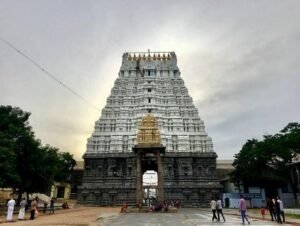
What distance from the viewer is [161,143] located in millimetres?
49344

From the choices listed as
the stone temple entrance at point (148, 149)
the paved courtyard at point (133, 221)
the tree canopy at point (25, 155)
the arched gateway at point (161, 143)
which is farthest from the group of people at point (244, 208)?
the arched gateway at point (161, 143)

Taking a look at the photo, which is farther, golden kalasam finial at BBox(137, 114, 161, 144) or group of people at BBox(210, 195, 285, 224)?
golden kalasam finial at BBox(137, 114, 161, 144)

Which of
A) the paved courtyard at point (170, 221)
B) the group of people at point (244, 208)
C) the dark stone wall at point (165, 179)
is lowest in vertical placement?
the paved courtyard at point (170, 221)

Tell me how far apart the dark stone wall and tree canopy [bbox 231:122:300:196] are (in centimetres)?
563

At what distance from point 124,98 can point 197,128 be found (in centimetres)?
1605

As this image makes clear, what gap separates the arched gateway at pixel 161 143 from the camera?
2051 inches

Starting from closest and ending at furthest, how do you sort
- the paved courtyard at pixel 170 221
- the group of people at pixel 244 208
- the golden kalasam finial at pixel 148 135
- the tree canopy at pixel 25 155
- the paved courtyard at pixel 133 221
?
1. the paved courtyard at pixel 170 221
2. the paved courtyard at pixel 133 221
3. the group of people at pixel 244 208
4. the tree canopy at pixel 25 155
5. the golden kalasam finial at pixel 148 135

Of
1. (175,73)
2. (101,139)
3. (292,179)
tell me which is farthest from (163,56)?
(292,179)

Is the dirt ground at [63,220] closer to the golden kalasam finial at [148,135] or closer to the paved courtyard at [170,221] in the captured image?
the paved courtyard at [170,221]

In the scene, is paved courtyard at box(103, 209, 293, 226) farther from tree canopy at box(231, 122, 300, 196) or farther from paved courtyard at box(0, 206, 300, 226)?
tree canopy at box(231, 122, 300, 196)

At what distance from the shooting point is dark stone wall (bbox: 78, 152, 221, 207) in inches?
2039

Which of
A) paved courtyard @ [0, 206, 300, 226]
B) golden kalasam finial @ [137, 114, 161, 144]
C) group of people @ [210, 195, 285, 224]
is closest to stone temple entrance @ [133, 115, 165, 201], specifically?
golden kalasam finial @ [137, 114, 161, 144]

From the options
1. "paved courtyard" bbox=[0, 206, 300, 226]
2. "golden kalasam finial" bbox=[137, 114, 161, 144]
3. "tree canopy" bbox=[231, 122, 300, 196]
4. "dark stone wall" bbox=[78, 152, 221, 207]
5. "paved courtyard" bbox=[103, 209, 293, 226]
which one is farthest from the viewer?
"dark stone wall" bbox=[78, 152, 221, 207]

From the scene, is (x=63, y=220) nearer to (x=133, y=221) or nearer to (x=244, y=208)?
(x=133, y=221)
